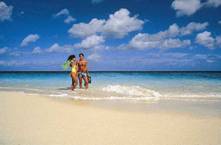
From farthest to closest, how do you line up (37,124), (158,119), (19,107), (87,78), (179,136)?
(87,78), (19,107), (158,119), (37,124), (179,136)

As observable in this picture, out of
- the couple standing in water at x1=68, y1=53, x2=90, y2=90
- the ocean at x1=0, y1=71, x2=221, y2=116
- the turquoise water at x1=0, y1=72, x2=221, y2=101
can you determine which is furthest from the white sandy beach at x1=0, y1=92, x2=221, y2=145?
the couple standing in water at x1=68, y1=53, x2=90, y2=90

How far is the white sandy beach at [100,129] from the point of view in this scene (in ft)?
13.0

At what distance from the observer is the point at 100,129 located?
4.62m

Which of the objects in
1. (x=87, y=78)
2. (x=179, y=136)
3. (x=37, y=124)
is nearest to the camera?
(x=179, y=136)

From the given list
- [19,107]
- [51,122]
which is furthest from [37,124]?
[19,107]

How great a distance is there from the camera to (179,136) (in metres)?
4.22

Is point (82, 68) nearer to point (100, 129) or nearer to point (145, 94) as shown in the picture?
point (145, 94)

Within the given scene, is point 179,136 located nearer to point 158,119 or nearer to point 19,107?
point 158,119

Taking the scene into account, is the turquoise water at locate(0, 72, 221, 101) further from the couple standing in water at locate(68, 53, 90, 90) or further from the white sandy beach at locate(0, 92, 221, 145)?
the white sandy beach at locate(0, 92, 221, 145)

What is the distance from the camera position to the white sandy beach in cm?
395

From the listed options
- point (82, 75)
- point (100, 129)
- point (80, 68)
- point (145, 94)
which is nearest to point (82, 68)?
point (80, 68)

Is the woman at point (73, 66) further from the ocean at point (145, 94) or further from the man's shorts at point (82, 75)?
the ocean at point (145, 94)

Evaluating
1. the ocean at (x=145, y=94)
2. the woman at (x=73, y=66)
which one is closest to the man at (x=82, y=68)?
the woman at (x=73, y=66)

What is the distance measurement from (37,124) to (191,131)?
2990 millimetres
